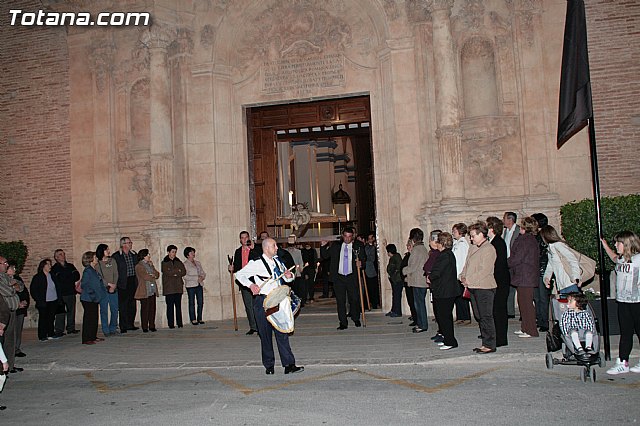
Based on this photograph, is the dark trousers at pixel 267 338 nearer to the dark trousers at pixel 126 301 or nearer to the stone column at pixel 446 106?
the dark trousers at pixel 126 301

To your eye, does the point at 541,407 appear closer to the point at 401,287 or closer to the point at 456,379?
the point at 456,379

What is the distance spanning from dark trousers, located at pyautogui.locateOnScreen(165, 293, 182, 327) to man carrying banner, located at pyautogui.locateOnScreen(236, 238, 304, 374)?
18.5 feet

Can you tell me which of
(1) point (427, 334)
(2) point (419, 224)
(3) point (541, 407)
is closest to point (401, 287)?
(2) point (419, 224)

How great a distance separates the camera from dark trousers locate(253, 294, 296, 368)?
25.9 feet

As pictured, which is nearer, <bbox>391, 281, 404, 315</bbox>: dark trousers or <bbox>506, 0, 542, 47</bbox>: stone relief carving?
<bbox>391, 281, 404, 315</bbox>: dark trousers

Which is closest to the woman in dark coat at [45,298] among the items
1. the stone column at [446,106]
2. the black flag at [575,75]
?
the stone column at [446,106]

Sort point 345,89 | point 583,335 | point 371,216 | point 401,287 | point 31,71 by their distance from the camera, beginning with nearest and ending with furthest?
point 583,335, point 401,287, point 345,89, point 31,71, point 371,216

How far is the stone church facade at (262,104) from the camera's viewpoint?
42.8 ft

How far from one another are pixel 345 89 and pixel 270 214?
374cm

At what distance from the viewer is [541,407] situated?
235 inches

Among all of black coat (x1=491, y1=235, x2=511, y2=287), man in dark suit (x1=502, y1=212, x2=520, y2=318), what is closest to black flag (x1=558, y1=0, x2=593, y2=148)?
black coat (x1=491, y1=235, x2=511, y2=287)

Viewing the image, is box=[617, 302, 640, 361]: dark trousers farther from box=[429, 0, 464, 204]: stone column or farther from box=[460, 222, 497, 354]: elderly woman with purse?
box=[429, 0, 464, 204]: stone column

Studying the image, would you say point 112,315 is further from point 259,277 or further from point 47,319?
point 259,277

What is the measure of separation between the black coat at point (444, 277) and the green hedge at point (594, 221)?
242cm
